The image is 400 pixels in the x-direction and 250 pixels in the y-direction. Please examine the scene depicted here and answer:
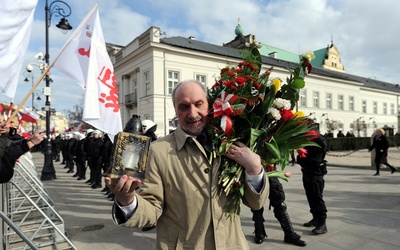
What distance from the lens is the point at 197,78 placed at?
29312 millimetres

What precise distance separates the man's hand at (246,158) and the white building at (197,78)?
47.8ft

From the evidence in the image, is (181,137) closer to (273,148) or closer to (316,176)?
(273,148)

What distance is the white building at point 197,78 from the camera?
26.8 metres

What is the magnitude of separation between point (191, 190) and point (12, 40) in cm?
247

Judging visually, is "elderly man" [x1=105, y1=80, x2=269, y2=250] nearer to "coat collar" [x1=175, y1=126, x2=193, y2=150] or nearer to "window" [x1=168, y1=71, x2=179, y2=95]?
"coat collar" [x1=175, y1=126, x2=193, y2=150]

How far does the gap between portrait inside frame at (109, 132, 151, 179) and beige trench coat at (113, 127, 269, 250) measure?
0.30 m

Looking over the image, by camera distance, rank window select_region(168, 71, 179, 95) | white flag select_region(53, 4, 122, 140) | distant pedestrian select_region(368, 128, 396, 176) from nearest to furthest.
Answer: white flag select_region(53, 4, 122, 140) < distant pedestrian select_region(368, 128, 396, 176) < window select_region(168, 71, 179, 95)

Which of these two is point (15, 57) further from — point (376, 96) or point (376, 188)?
point (376, 96)

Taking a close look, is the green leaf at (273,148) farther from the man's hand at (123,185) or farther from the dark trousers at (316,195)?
the dark trousers at (316,195)

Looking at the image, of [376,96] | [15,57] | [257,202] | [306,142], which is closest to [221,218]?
[257,202]

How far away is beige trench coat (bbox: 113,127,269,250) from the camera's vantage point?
68.5 inches

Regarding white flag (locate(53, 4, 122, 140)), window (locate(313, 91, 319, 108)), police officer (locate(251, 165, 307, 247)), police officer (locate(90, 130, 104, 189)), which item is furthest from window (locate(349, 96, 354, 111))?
white flag (locate(53, 4, 122, 140))

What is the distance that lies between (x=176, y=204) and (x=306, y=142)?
101 centimetres

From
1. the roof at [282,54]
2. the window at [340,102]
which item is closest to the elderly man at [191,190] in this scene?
the window at [340,102]
